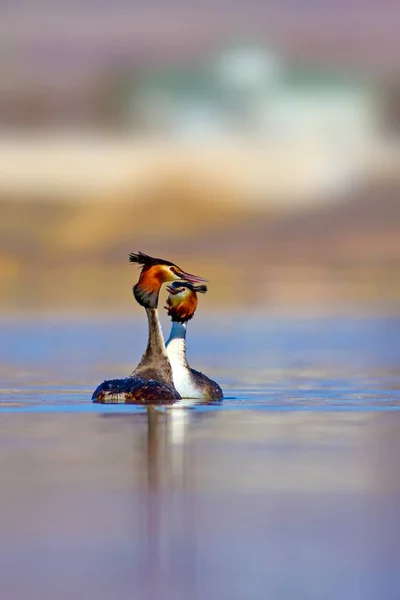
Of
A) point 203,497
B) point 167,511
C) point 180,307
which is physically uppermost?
point 180,307

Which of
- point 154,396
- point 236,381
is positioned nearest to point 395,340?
point 236,381

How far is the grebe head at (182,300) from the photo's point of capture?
21.1 meters

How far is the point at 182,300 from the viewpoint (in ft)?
69.6

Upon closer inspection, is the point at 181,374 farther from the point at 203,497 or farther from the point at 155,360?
the point at 203,497

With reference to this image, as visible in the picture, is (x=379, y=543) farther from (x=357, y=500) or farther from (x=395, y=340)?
(x=395, y=340)

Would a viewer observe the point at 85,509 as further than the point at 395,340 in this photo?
No

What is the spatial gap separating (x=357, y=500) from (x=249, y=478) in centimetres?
128

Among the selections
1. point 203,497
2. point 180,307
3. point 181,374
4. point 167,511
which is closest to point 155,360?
point 181,374

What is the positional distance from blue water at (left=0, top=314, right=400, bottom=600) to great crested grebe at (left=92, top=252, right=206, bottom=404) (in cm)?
34

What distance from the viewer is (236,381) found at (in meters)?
25.9

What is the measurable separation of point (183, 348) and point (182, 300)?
0.54 m

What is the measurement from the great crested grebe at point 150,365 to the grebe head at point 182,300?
7.8 inches

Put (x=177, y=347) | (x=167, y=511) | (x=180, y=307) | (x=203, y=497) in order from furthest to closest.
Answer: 1. (x=180, y=307)
2. (x=177, y=347)
3. (x=203, y=497)
4. (x=167, y=511)

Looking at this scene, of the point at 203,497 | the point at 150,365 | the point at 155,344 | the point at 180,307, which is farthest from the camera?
the point at 180,307
